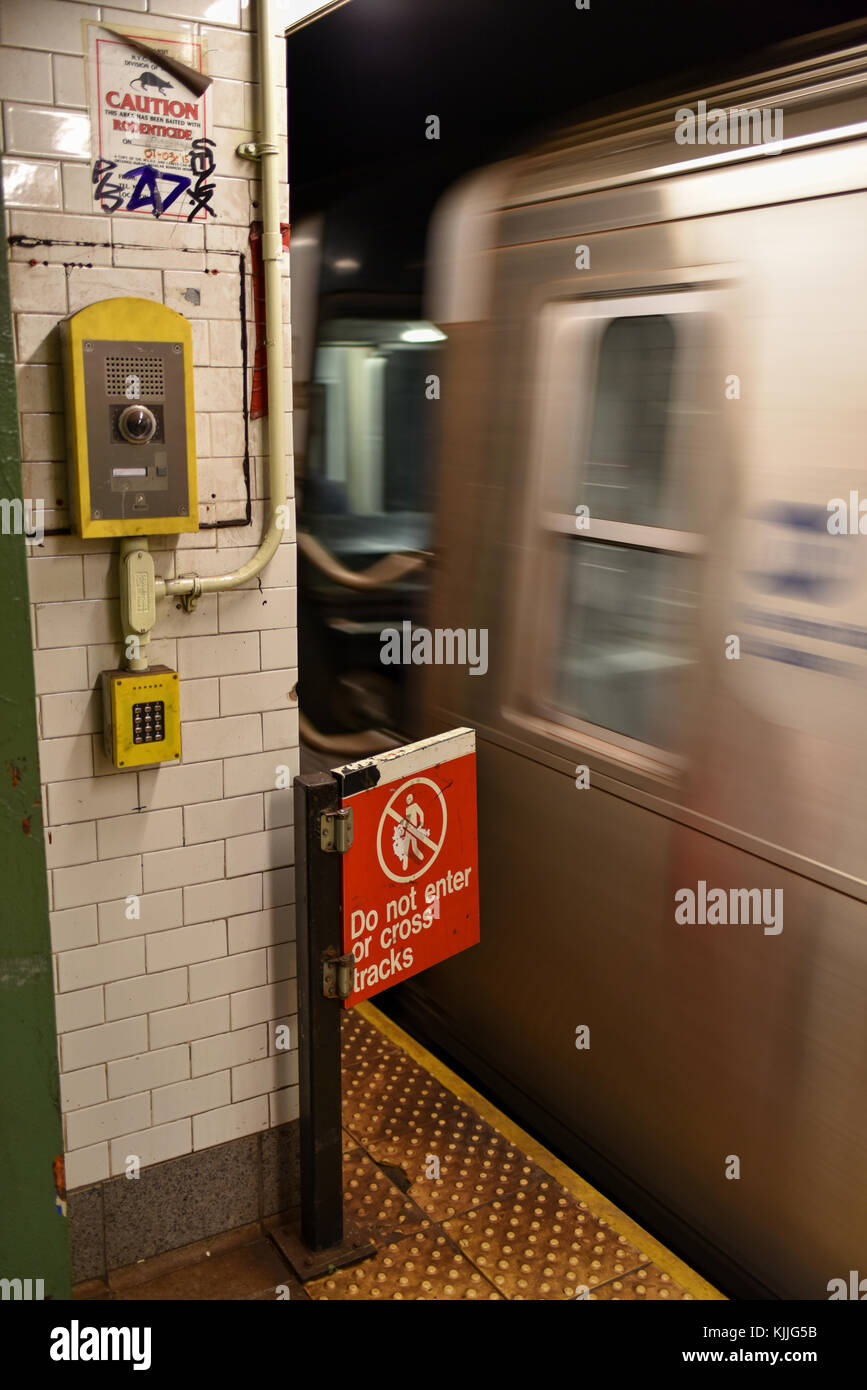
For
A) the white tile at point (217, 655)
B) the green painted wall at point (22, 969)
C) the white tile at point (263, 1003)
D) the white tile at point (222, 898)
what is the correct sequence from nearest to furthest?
1. the green painted wall at point (22, 969)
2. the white tile at point (217, 655)
3. the white tile at point (222, 898)
4. the white tile at point (263, 1003)

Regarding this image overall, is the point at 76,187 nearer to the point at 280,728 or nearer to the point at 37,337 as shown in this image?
the point at 37,337

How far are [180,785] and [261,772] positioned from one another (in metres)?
0.23

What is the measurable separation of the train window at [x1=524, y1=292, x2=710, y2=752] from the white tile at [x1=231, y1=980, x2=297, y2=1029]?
1.08 metres

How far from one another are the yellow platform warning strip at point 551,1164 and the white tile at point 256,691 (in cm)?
159

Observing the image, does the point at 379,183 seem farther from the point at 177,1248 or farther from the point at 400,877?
the point at 177,1248

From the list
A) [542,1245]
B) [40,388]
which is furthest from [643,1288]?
[40,388]

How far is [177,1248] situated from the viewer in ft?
10.4

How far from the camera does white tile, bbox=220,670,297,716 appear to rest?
10.1 ft

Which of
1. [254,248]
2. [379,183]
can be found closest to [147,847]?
[254,248]

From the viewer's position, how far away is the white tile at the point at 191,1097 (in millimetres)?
3127

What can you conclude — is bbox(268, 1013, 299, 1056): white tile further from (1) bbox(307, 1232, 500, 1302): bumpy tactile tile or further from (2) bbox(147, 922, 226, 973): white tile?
(1) bbox(307, 1232, 500, 1302): bumpy tactile tile

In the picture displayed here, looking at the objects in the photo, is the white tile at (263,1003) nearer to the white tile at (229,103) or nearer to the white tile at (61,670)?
the white tile at (61,670)

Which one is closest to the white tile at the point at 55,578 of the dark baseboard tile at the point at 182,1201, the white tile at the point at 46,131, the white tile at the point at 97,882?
the white tile at the point at 97,882

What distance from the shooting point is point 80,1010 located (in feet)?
9.74
